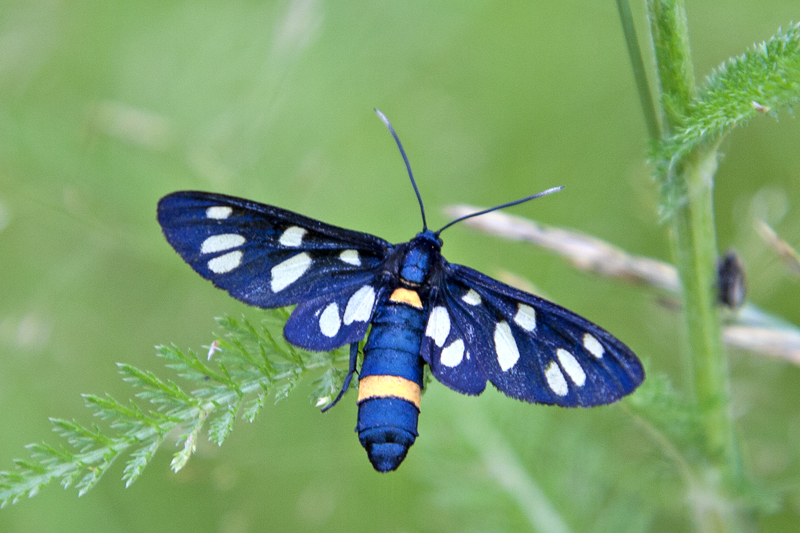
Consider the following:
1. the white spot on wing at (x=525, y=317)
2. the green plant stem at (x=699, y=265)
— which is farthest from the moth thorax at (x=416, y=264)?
the green plant stem at (x=699, y=265)

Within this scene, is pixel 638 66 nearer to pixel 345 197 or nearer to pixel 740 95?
pixel 740 95

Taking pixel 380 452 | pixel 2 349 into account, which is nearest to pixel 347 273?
pixel 380 452

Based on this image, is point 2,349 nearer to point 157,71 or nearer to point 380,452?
point 157,71

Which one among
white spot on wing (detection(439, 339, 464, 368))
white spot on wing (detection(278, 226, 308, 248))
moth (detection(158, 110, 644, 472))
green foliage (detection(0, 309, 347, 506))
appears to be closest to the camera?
green foliage (detection(0, 309, 347, 506))

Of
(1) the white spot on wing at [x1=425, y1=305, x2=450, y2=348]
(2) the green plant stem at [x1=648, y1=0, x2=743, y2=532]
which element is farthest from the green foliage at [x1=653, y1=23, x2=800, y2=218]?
(1) the white spot on wing at [x1=425, y1=305, x2=450, y2=348]

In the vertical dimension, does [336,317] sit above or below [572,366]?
above

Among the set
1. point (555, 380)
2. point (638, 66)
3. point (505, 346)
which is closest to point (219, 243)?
point (505, 346)

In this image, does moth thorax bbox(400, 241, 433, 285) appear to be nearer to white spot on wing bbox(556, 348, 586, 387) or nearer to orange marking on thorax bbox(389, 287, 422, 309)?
orange marking on thorax bbox(389, 287, 422, 309)
